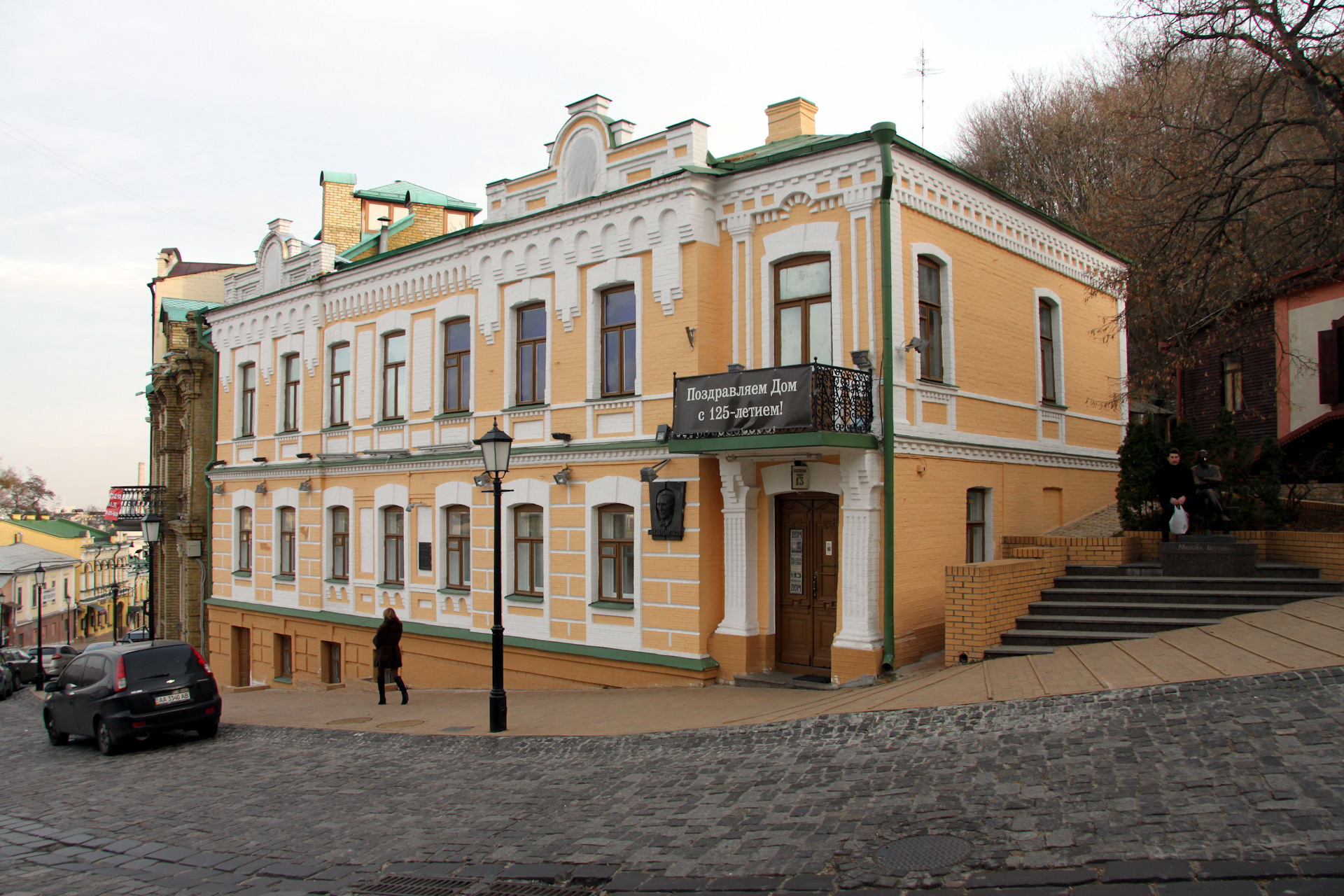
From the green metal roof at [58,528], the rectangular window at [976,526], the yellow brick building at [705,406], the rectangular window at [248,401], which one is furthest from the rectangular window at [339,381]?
the green metal roof at [58,528]

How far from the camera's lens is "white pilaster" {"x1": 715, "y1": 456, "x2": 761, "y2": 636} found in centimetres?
1373

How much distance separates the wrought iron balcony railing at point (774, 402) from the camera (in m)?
12.1

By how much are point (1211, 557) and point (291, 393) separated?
788 inches

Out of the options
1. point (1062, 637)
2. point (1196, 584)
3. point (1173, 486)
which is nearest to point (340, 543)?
point (1062, 637)

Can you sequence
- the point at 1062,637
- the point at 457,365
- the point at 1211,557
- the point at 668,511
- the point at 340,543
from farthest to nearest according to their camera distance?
the point at 340,543
the point at 457,365
the point at 668,511
the point at 1211,557
the point at 1062,637

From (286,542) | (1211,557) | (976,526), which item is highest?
(976,526)

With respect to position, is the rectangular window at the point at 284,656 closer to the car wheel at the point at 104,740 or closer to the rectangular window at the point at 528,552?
the car wheel at the point at 104,740

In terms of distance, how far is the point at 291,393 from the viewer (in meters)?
23.3

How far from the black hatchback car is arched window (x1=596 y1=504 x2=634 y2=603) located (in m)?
6.25

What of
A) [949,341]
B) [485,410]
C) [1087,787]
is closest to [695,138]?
[949,341]

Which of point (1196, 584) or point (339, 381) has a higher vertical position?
point (339, 381)

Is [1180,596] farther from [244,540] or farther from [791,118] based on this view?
[244,540]

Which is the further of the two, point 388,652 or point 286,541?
point 286,541

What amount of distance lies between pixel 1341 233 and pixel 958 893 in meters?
15.8
